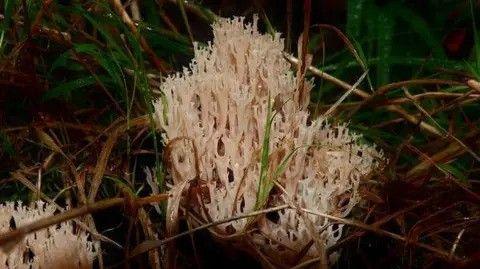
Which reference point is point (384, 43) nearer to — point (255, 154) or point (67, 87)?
point (255, 154)

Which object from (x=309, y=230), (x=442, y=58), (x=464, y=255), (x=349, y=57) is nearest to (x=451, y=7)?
(x=442, y=58)

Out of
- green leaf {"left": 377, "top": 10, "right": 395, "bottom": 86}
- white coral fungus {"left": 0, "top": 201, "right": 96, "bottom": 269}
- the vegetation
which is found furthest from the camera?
green leaf {"left": 377, "top": 10, "right": 395, "bottom": 86}

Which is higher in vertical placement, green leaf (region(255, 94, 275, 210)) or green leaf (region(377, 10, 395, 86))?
green leaf (region(377, 10, 395, 86))

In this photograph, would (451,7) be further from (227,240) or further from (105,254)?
(105,254)

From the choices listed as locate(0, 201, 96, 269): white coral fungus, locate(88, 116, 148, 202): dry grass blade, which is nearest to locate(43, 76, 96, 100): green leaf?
locate(88, 116, 148, 202): dry grass blade

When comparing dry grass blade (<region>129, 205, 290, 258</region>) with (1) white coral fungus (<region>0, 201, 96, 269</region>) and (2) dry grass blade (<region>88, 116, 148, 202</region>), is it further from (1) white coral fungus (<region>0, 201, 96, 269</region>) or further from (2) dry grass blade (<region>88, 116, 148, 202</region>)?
(2) dry grass blade (<region>88, 116, 148, 202</region>)
